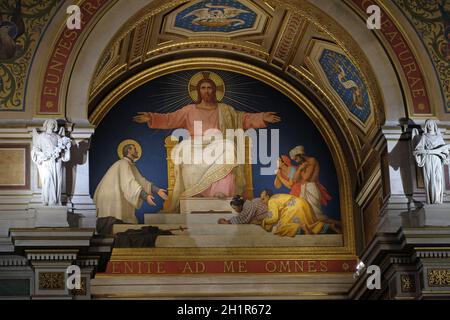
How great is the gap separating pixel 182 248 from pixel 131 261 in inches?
37.8

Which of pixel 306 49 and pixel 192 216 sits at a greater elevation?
pixel 306 49

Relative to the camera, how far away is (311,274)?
78.3 ft

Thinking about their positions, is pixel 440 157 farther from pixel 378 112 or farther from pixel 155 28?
pixel 155 28

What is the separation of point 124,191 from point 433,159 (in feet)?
21.3

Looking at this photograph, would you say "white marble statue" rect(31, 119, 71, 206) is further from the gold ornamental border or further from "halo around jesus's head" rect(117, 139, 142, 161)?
"halo around jesus's head" rect(117, 139, 142, 161)

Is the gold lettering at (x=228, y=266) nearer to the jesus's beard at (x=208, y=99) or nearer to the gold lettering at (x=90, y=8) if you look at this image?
the jesus's beard at (x=208, y=99)

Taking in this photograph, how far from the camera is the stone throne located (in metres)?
24.1

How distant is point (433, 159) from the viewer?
2003 cm

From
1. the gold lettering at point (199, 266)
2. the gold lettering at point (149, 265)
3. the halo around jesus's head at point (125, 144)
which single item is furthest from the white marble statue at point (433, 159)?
the halo around jesus's head at point (125, 144)

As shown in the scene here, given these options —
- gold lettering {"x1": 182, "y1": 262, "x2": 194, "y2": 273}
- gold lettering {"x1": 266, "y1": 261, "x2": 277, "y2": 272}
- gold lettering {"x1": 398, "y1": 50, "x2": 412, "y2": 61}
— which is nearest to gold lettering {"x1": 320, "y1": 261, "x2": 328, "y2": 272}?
gold lettering {"x1": 266, "y1": 261, "x2": 277, "y2": 272}

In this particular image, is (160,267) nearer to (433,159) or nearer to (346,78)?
(346,78)

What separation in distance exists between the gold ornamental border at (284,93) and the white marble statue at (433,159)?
4276mm

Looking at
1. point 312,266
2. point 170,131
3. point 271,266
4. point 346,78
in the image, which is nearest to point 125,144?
point 170,131
